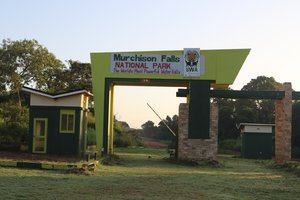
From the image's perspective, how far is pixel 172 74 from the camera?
81.7ft

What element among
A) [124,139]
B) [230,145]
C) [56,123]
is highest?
[56,123]

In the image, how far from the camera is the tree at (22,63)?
41.9 meters

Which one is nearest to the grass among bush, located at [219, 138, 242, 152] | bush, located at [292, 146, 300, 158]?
bush, located at [292, 146, 300, 158]

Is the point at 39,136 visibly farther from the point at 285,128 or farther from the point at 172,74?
the point at 285,128

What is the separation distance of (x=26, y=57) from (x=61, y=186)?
32.9 meters

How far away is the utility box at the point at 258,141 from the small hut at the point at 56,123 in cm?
1334

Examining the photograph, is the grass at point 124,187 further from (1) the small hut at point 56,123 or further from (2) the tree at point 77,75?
(2) the tree at point 77,75

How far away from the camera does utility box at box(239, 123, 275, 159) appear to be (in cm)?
3266

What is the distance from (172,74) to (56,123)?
6.29 m

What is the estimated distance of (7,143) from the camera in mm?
25141

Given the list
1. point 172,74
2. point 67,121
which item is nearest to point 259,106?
point 172,74

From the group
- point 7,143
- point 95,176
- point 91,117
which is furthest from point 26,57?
point 95,176

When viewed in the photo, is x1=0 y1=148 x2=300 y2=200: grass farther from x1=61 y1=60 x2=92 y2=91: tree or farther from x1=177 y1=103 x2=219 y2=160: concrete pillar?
x1=61 y1=60 x2=92 y2=91: tree

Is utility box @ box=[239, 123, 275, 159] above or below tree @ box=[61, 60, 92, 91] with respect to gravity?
below
